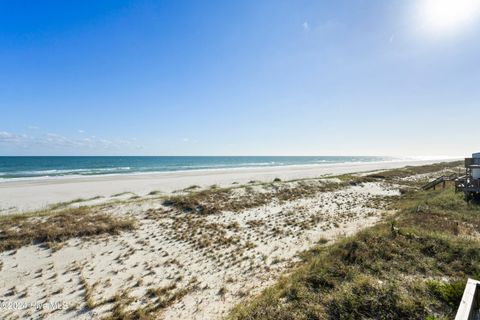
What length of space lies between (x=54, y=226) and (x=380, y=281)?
1460 cm

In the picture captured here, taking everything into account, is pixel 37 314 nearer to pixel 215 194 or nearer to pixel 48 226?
pixel 48 226

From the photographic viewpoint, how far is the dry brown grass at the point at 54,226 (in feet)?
34.4

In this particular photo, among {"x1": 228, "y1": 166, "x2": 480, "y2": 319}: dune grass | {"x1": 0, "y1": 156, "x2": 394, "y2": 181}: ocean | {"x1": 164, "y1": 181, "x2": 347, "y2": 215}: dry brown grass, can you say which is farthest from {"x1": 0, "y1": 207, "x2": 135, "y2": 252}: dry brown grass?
{"x1": 0, "y1": 156, "x2": 394, "y2": 181}: ocean

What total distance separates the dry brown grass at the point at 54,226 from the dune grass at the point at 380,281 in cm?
951

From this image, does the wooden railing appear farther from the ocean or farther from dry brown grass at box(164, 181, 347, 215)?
the ocean

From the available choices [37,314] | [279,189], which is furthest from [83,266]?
[279,189]

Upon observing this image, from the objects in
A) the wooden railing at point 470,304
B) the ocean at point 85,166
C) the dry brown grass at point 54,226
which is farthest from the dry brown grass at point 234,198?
the ocean at point 85,166

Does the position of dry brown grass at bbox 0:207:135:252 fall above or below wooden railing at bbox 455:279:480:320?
below

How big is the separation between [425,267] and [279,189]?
711 inches

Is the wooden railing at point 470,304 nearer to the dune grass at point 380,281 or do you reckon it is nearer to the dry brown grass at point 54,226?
the dune grass at point 380,281

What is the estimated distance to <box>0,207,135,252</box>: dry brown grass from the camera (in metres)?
10.5

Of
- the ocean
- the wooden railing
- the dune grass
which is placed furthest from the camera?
the ocean

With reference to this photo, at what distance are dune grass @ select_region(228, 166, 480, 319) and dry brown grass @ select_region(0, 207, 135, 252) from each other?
31.2 ft

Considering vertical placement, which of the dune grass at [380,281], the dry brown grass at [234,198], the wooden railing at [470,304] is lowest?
the dry brown grass at [234,198]
